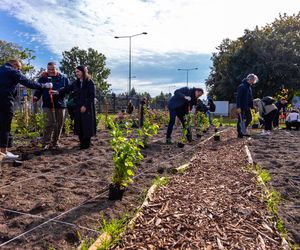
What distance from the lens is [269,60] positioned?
32.8 m

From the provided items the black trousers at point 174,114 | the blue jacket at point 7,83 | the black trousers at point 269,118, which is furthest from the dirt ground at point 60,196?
the black trousers at point 269,118

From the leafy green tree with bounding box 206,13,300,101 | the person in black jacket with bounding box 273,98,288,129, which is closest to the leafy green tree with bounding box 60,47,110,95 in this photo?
the leafy green tree with bounding box 206,13,300,101

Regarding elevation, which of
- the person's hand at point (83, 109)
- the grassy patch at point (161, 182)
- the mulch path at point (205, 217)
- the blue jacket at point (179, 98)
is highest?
the blue jacket at point (179, 98)

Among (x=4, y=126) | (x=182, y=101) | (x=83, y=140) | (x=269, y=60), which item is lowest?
(x=83, y=140)

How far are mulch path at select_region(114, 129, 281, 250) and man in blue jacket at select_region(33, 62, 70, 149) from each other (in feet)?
10.3

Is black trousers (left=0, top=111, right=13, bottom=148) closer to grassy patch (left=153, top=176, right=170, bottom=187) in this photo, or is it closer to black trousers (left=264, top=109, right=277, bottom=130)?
grassy patch (left=153, top=176, right=170, bottom=187)

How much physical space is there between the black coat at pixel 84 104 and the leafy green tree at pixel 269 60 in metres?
29.2

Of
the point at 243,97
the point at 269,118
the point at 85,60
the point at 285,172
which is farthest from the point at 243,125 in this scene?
the point at 85,60

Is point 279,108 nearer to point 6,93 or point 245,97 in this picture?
point 245,97

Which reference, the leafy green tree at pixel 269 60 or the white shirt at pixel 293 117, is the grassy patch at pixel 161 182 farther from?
the leafy green tree at pixel 269 60

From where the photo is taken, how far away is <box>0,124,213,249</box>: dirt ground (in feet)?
8.30

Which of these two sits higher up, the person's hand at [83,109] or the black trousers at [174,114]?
the person's hand at [83,109]

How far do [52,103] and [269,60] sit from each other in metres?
30.5

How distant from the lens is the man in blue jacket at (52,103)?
6418 millimetres
